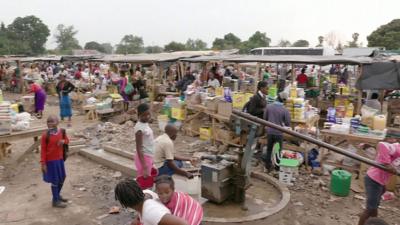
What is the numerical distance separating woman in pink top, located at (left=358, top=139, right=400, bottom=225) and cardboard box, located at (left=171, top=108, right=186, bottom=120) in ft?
22.2

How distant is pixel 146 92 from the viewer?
45.8 feet

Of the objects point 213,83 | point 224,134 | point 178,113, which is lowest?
point 224,134

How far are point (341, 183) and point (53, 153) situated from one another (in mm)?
5020

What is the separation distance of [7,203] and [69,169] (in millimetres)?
1787

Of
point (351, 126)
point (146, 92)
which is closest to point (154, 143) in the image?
point (351, 126)

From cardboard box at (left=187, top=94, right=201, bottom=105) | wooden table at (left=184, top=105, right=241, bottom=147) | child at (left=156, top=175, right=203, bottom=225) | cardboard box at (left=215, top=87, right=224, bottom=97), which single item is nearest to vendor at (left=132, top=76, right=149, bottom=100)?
wooden table at (left=184, top=105, right=241, bottom=147)

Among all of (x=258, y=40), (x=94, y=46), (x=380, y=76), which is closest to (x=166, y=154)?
(x=380, y=76)

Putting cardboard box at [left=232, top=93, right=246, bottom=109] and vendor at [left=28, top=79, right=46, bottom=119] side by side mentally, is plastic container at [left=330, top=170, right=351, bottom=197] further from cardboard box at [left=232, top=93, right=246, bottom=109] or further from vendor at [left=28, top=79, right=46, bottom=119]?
vendor at [left=28, top=79, right=46, bottom=119]

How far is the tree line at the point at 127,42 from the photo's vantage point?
39.6 m

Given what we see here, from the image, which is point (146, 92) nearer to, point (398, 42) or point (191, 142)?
point (191, 142)

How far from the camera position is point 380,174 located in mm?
4375

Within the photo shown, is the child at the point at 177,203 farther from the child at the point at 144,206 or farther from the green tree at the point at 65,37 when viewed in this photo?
the green tree at the point at 65,37

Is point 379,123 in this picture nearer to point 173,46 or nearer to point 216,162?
point 216,162

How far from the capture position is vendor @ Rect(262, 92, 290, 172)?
7.21 meters
